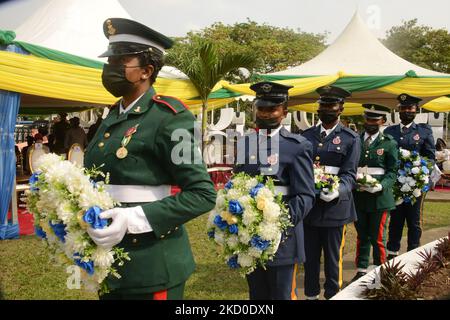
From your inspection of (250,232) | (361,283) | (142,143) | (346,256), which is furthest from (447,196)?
(142,143)

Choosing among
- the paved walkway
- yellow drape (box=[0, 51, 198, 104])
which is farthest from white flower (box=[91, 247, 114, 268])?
yellow drape (box=[0, 51, 198, 104])

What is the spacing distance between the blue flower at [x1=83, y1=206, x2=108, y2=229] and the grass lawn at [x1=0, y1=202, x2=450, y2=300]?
2.38 metres

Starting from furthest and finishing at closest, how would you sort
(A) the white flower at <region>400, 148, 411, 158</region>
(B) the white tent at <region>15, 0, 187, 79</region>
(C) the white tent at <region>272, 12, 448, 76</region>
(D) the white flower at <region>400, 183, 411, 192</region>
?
(C) the white tent at <region>272, 12, 448, 76</region> → (B) the white tent at <region>15, 0, 187, 79</region> → (A) the white flower at <region>400, 148, 411, 158</region> → (D) the white flower at <region>400, 183, 411, 192</region>

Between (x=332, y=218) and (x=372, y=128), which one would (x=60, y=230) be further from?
(x=372, y=128)

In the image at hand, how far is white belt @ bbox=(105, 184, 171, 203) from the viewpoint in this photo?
7.23ft

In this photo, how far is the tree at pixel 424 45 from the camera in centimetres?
3180

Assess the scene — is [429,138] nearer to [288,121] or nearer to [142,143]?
[142,143]

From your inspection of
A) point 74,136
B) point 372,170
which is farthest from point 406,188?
point 74,136

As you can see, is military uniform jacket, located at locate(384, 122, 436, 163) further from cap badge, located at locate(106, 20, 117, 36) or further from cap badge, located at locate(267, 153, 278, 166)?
cap badge, located at locate(106, 20, 117, 36)

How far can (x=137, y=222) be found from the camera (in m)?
2.06

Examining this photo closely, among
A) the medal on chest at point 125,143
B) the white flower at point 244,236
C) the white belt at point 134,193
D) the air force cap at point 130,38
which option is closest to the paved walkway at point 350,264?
the white flower at point 244,236

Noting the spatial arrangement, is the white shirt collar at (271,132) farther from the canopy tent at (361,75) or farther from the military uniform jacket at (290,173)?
the canopy tent at (361,75)

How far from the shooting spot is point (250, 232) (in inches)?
109

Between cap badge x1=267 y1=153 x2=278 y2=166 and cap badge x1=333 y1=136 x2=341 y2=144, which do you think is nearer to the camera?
cap badge x1=267 y1=153 x2=278 y2=166
